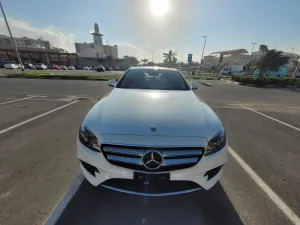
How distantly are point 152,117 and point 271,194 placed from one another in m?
1.98

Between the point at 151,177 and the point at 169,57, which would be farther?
the point at 169,57

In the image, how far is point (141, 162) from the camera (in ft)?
5.55

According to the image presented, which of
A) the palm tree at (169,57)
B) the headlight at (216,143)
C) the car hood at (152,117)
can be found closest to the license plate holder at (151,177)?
the car hood at (152,117)

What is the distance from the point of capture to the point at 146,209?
78.6 inches

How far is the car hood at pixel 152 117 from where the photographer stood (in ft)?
6.02

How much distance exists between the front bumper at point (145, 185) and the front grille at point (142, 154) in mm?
51

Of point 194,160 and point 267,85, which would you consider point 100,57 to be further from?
point 194,160

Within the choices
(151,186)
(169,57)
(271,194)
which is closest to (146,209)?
(151,186)

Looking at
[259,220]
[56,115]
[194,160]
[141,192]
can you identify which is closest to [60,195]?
[141,192]

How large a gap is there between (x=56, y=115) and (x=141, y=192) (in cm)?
491

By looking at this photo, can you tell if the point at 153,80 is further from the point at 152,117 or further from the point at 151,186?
the point at 151,186

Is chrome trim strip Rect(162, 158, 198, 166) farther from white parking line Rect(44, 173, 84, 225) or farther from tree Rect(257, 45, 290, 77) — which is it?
tree Rect(257, 45, 290, 77)

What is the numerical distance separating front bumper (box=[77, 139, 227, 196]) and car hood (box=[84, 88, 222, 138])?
0.27 metres

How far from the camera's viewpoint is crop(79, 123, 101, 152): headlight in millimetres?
1810
